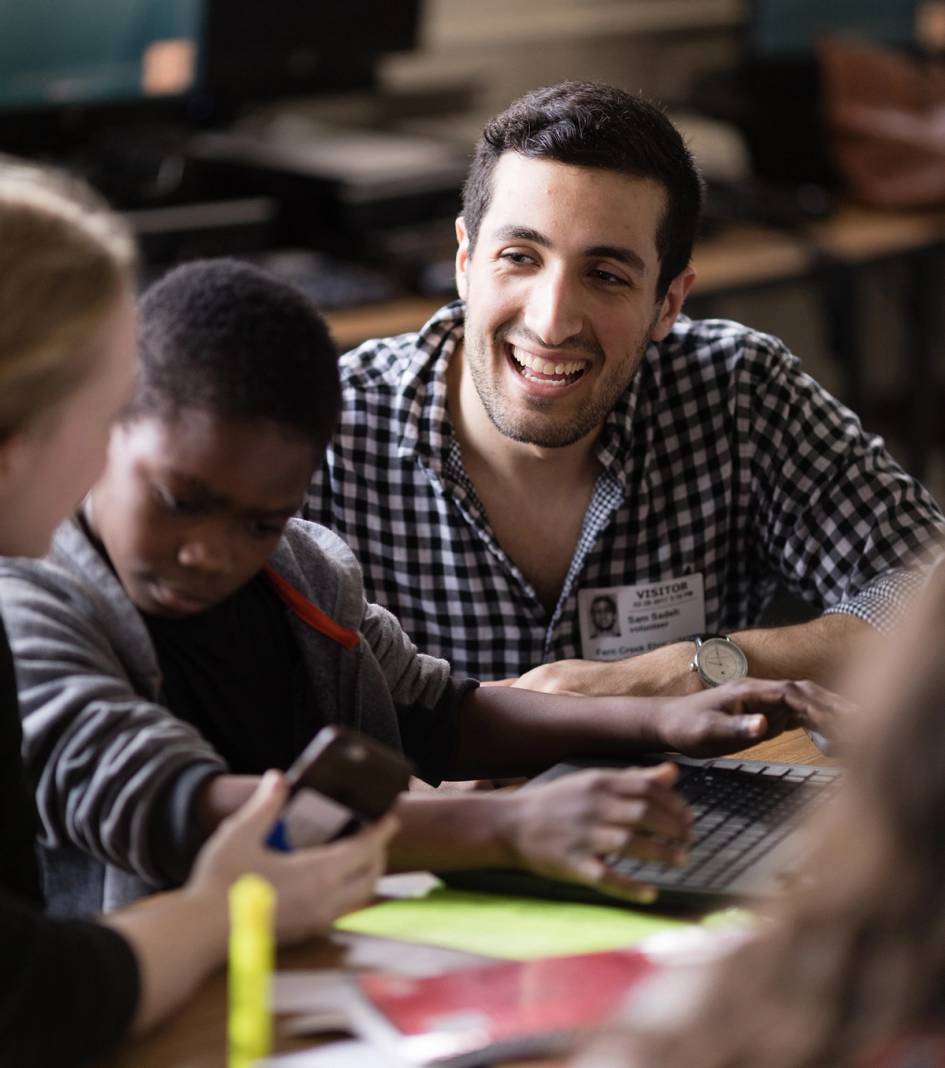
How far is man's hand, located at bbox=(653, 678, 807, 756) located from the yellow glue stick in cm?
53

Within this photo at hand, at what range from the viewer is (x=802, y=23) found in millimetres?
4367

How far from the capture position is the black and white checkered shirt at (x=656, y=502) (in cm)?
186

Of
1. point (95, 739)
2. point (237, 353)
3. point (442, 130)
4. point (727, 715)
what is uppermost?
point (237, 353)

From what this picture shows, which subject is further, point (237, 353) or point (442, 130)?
point (442, 130)

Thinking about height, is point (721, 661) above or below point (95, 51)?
below

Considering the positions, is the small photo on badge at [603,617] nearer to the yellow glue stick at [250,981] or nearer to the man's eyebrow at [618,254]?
the man's eyebrow at [618,254]

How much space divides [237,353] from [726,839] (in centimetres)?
51

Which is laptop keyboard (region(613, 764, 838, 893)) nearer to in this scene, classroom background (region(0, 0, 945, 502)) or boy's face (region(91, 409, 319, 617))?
boy's face (region(91, 409, 319, 617))

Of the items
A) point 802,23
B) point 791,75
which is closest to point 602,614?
point 791,75

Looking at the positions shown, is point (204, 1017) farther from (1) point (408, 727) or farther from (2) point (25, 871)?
(1) point (408, 727)

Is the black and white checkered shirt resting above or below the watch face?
above

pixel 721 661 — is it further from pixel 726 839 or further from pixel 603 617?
pixel 726 839

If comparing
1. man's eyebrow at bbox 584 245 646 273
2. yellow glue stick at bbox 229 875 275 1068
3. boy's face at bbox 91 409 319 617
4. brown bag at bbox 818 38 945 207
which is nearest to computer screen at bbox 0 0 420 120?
brown bag at bbox 818 38 945 207

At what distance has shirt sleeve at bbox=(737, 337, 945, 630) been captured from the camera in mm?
1900
